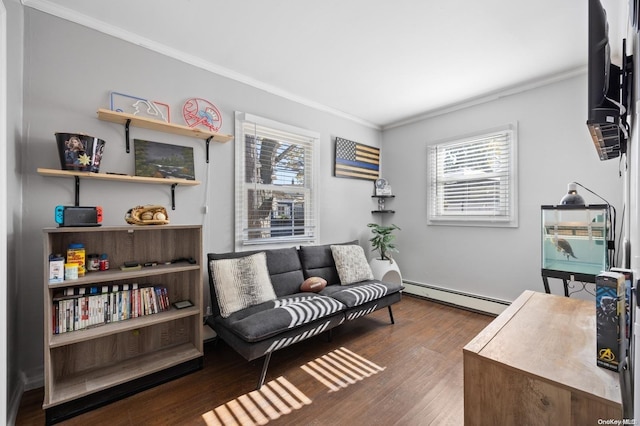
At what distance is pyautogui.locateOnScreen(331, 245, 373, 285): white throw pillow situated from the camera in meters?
3.05

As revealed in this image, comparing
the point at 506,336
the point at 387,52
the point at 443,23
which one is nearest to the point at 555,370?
the point at 506,336

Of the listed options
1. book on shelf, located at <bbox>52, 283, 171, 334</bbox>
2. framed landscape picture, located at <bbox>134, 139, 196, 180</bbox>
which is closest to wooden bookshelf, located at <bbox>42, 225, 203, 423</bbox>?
book on shelf, located at <bbox>52, 283, 171, 334</bbox>

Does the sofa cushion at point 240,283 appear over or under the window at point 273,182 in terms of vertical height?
under

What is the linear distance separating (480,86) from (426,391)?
10.1 feet

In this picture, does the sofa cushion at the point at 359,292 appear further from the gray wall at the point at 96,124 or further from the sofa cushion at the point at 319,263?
the gray wall at the point at 96,124

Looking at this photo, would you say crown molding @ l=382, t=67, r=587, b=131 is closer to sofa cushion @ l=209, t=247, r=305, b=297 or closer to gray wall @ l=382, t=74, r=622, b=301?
gray wall @ l=382, t=74, r=622, b=301

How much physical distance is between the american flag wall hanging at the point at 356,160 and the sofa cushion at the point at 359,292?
62.3 inches

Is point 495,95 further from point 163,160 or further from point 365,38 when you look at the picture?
point 163,160

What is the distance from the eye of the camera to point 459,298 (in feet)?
11.4

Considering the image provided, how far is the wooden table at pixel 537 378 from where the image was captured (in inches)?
34.4

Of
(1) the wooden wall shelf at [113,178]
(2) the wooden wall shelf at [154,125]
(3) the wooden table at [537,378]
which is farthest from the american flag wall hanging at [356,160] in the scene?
(3) the wooden table at [537,378]

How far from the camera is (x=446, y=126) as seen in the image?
366 centimetres

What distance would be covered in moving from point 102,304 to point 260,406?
1.27 metres

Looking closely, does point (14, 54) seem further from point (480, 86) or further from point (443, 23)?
point (480, 86)
